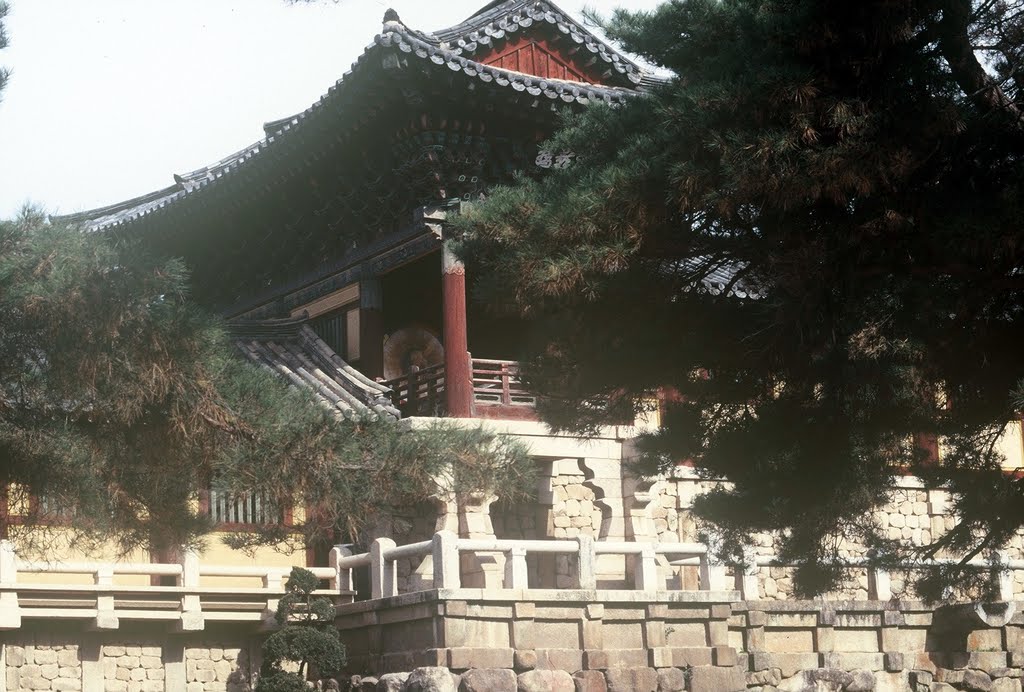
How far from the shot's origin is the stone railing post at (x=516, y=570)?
1662 centimetres

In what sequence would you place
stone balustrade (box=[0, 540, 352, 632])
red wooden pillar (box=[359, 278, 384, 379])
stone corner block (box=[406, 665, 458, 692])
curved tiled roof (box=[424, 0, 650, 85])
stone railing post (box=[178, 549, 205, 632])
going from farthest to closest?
red wooden pillar (box=[359, 278, 384, 379]) < curved tiled roof (box=[424, 0, 650, 85]) < stone railing post (box=[178, 549, 205, 632]) < stone balustrade (box=[0, 540, 352, 632]) < stone corner block (box=[406, 665, 458, 692])

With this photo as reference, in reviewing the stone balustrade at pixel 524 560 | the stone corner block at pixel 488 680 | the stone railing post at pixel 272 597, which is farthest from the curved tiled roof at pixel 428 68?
the stone corner block at pixel 488 680

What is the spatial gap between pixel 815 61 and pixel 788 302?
1.45 metres

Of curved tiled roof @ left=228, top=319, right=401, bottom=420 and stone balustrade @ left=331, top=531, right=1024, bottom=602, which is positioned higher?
curved tiled roof @ left=228, top=319, right=401, bottom=420

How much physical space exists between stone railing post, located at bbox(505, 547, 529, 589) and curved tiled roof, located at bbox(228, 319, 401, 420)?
1955 millimetres

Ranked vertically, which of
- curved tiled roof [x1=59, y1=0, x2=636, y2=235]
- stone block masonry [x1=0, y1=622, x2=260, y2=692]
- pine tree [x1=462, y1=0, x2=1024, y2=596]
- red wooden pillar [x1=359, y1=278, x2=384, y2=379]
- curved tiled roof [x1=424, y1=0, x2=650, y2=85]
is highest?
curved tiled roof [x1=424, y1=0, x2=650, y2=85]

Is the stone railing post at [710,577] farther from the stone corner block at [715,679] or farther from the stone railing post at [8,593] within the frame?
the stone railing post at [8,593]

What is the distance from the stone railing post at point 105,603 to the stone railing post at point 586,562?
16.0 feet

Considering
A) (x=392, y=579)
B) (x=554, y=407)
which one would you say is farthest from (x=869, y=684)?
(x=554, y=407)

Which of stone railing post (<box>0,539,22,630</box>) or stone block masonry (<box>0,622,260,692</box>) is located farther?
stone block masonry (<box>0,622,260,692</box>)

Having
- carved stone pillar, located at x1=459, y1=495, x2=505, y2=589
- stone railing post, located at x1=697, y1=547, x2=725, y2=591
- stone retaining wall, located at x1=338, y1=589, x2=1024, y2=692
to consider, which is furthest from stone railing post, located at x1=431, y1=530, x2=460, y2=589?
stone railing post, located at x1=697, y1=547, x2=725, y2=591

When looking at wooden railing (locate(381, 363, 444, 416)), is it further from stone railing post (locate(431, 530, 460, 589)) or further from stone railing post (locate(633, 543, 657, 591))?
stone railing post (locate(633, 543, 657, 591))

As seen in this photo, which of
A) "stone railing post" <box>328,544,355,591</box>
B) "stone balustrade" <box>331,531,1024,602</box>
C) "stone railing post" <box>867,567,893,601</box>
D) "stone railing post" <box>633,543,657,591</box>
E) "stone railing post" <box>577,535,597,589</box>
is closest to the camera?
"stone balustrade" <box>331,531,1024,602</box>

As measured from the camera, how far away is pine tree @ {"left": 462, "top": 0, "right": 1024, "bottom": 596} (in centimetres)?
916
